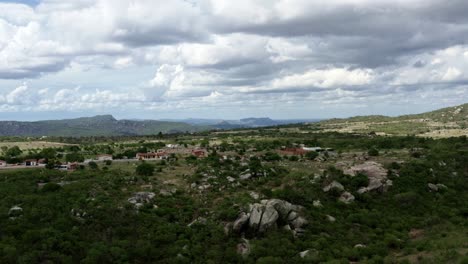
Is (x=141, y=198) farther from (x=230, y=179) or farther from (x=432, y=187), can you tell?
(x=432, y=187)

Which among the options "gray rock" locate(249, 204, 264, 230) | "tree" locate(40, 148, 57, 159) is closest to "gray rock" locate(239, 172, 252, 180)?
"gray rock" locate(249, 204, 264, 230)

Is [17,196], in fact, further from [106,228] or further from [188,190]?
[188,190]

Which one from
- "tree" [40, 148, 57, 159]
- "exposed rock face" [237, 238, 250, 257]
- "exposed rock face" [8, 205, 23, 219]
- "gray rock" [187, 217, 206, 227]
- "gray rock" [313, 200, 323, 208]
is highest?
"tree" [40, 148, 57, 159]

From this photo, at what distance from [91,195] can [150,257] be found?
19.9 metres

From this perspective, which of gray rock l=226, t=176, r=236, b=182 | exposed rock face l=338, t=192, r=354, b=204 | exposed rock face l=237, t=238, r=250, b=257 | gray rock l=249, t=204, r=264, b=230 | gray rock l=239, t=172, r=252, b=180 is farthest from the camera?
gray rock l=239, t=172, r=252, b=180

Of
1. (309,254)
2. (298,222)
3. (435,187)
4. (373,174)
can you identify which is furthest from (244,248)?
(435,187)

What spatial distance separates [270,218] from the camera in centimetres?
5222

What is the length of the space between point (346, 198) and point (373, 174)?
12292 mm

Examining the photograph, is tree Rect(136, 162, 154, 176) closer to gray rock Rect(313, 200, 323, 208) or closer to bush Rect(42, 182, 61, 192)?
bush Rect(42, 182, 61, 192)

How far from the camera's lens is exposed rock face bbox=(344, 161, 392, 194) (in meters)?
67.9

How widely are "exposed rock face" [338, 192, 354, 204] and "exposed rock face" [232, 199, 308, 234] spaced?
11.1m

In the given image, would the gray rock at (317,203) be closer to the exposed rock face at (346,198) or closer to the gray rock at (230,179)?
the exposed rock face at (346,198)

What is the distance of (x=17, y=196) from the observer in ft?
193

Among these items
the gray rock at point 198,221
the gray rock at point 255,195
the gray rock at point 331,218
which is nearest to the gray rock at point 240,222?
the gray rock at point 198,221
